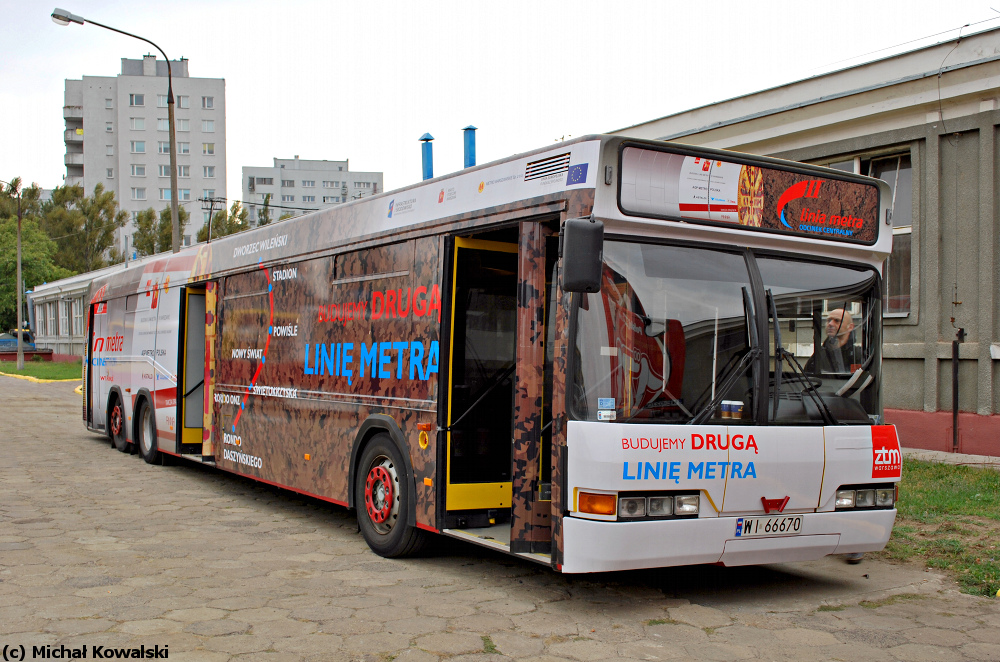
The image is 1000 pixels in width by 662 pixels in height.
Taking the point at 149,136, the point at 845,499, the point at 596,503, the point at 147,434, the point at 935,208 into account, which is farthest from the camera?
the point at 149,136

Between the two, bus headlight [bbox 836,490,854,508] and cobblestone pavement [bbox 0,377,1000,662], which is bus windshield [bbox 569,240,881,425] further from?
cobblestone pavement [bbox 0,377,1000,662]

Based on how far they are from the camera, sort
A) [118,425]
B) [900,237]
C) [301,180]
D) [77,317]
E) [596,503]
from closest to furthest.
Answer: [596,503] < [900,237] < [118,425] < [77,317] < [301,180]

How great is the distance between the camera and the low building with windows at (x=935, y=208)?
11664mm

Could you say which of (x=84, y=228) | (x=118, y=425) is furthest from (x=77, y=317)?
(x=118, y=425)

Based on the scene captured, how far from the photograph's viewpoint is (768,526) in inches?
222

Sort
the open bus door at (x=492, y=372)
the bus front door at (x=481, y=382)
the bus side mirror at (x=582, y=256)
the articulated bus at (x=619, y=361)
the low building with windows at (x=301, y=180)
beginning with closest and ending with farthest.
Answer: the bus side mirror at (x=582, y=256)
the articulated bus at (x=619, y=361)
the open bus door at (x=492, y=372)
the bus front door at (x=481, y=382)
the low building with windows at (x=301, y=180)

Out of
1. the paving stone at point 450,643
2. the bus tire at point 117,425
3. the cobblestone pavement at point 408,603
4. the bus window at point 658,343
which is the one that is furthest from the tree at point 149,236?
the paving stone at point 450,643

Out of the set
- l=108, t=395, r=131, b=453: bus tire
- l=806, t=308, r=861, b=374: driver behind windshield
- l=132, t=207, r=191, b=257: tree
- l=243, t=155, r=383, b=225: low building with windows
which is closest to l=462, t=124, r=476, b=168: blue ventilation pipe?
l=806, t=308, r=861, b=374: driver behind windshield

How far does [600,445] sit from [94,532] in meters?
4.92

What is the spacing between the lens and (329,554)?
730 cm

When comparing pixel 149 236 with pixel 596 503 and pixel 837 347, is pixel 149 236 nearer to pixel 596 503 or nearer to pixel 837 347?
pixel 837 347

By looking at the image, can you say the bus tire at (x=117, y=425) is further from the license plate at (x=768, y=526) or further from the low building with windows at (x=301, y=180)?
the low building with windows at (x=301, y=180)

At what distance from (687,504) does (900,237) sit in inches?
348

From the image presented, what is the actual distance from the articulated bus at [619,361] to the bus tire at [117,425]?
738 centimetres
